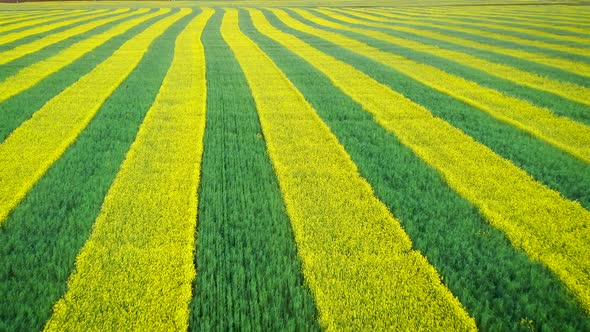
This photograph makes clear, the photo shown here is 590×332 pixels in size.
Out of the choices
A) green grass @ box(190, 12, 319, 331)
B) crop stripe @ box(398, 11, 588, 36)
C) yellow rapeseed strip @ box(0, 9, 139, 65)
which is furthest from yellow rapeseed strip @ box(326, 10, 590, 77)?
yellow rapeseed strip @ box(0, 9, 139, 65)

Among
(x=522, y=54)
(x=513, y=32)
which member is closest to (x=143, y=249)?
(x=522, y=54)

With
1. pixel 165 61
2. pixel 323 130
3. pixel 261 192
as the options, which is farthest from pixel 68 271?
pixel 165 61

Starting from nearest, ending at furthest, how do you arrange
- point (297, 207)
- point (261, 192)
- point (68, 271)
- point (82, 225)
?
1. point (68, 271)
2. point (82, 225)
3. point (297, 207)
4. point (261, 192)

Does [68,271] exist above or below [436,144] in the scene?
above

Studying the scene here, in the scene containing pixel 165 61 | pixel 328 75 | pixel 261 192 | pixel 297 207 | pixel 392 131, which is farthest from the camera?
pixel 165 61

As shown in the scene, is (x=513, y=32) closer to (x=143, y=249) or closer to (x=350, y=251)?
(x=350, y=251)

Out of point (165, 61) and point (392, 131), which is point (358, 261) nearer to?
point (392, 131)

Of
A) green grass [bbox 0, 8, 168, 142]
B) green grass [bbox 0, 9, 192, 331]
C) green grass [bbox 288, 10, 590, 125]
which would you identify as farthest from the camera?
green grass [bbox 288, 10, 590, 125]

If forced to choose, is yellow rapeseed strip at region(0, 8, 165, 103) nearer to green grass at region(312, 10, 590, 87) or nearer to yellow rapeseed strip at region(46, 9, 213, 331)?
yellow rapeseed strip at region(46, 9, 213, 331)

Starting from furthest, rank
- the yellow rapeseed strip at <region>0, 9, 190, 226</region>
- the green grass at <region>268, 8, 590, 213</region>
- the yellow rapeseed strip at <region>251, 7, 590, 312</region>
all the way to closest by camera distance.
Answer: the green grass at <region>268, 8, 590, 213</region> → the yellow rapeseed strip at <region>0, 9, 190, 226</region> → the yellow rapeseed strip at <region>251, 7, 590, 312</region>
